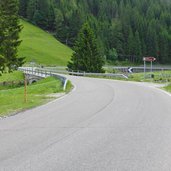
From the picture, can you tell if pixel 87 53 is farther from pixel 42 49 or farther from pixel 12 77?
pixel 42 49

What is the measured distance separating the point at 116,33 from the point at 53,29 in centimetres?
2764

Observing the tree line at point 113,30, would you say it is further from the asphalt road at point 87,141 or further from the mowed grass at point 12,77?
the asphalt road at point 87,141

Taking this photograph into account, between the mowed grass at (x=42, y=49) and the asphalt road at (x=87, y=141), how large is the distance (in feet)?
343

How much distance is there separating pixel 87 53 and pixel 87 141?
183 feet

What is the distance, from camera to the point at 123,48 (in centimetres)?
15612

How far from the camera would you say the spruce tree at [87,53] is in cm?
6556

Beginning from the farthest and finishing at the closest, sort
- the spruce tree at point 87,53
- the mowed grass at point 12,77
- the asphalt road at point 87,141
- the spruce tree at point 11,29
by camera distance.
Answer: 1. the spruce tree at point 87,53
2. the mowed grass at point 12,77
3. the spruce tree at point 11,29
4. the asphalt road at point 87,141

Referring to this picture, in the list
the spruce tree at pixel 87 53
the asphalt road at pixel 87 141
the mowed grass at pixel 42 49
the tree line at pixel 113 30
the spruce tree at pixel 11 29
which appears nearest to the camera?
the asphalt road at pixel 87 141

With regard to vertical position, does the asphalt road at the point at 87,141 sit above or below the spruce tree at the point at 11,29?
below

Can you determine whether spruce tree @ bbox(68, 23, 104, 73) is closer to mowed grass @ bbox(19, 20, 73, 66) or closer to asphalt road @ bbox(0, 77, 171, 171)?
asphalt road @ bbox(0, 77, 171, 171)

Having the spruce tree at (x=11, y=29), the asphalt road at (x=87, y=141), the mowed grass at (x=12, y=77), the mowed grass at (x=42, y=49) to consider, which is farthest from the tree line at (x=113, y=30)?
the asphalt road at (x=87, y=141)

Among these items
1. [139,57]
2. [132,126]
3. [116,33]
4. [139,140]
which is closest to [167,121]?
[132,126]

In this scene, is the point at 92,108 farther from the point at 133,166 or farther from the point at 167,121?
the point at 133,166

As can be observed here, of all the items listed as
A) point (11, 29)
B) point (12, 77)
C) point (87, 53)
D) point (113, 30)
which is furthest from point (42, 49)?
point (11, 29)
